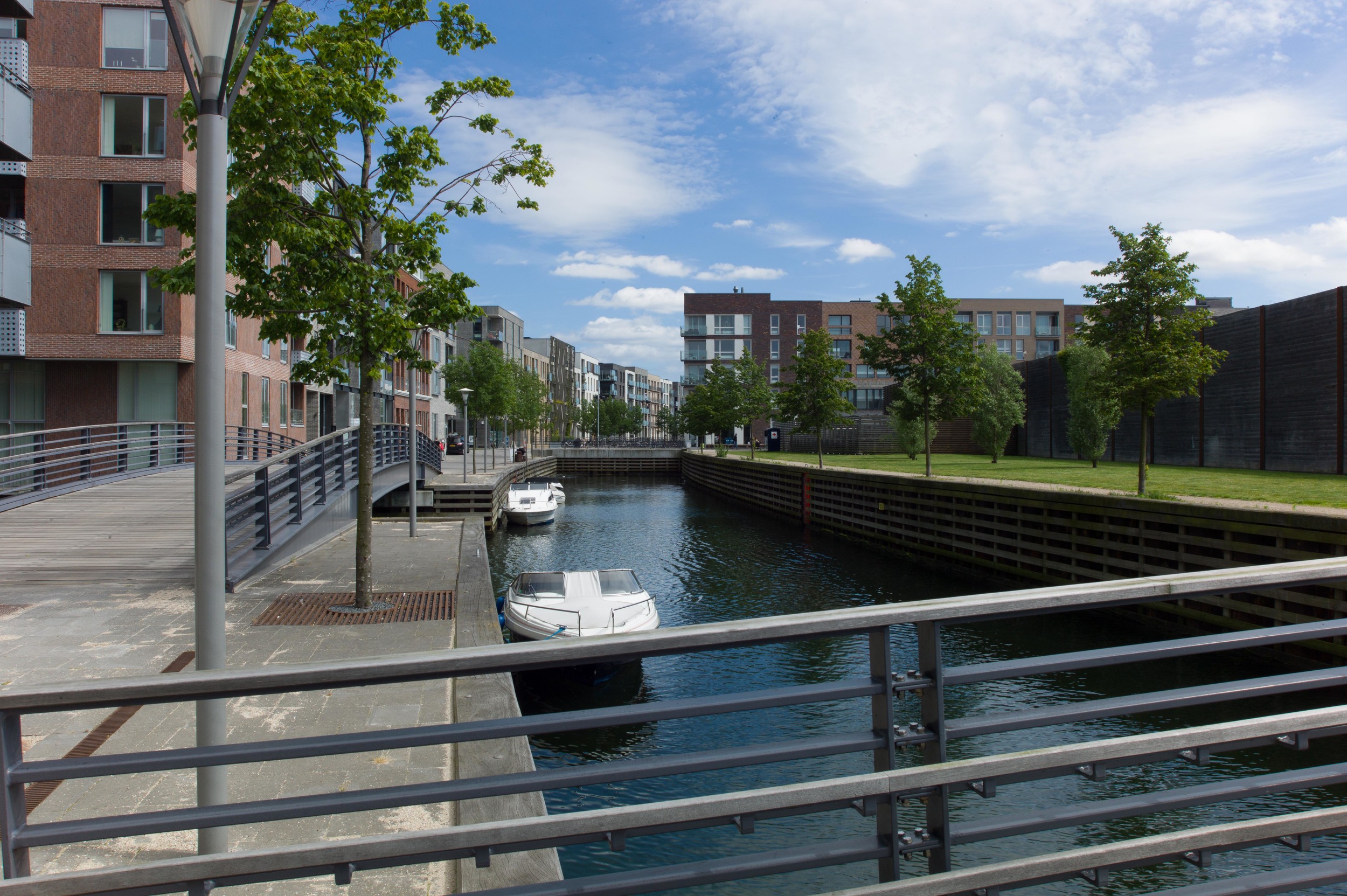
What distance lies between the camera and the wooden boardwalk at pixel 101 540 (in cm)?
1285

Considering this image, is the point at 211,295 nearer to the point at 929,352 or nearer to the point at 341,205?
the point at 341,205

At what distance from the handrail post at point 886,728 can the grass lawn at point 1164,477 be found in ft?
53.9

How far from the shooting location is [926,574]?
77.0 ft

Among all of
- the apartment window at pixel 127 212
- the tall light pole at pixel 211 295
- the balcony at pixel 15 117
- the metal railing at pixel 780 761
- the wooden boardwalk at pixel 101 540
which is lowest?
the wooden boardwalk at pixel 101 540

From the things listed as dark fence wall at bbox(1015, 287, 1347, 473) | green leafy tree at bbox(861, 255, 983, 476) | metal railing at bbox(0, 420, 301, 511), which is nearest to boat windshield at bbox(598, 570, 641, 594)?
metal railing at bbox(0, 420, 301, 511)

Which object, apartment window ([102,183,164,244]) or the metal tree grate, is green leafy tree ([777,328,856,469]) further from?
the metal tree grate

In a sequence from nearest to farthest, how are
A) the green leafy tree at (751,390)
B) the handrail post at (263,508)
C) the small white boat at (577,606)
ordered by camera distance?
the small white boat at (577,606)
the handrail post at (263,508)
the green leafy tree at (751,390)

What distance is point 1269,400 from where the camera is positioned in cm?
2664

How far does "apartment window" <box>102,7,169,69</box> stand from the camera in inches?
1071

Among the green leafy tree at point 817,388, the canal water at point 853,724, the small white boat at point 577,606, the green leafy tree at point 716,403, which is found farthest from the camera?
the green leafy tree at point 716,403

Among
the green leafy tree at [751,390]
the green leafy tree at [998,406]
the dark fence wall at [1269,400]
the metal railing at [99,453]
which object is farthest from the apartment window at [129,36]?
the green leafy tree at [751,390]

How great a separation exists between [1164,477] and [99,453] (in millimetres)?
28552

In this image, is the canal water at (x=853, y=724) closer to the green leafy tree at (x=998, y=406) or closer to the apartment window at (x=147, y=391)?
the apartment window at (x=147, y=391)

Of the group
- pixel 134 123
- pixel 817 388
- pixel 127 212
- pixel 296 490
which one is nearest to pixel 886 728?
pixel 296 490
